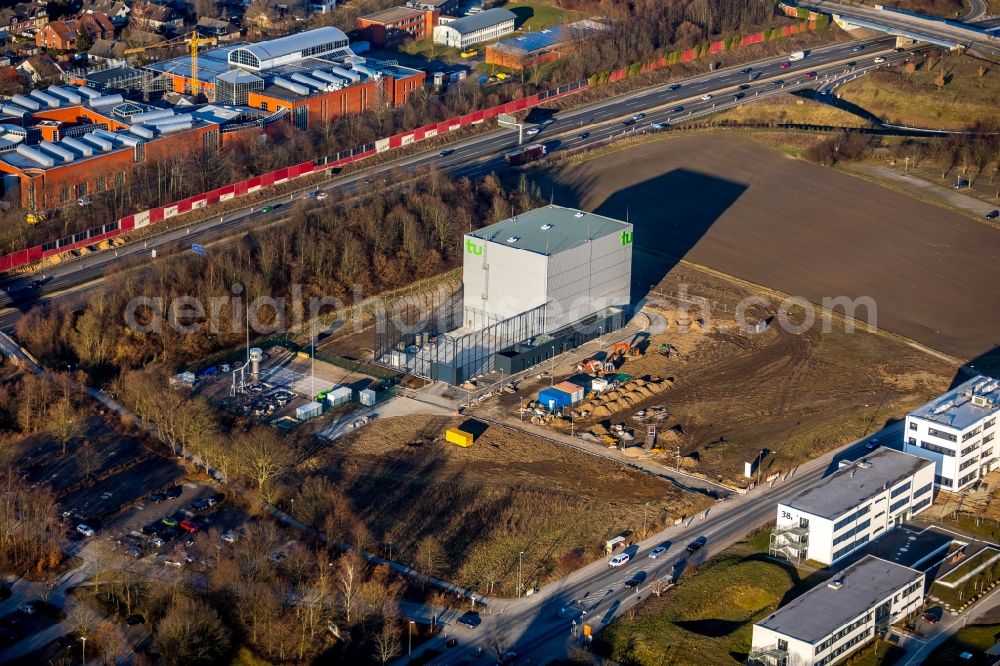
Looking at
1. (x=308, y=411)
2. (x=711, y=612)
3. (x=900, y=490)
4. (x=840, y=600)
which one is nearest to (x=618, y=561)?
(x=711, y=612)

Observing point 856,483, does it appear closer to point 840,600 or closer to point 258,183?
point 840,600

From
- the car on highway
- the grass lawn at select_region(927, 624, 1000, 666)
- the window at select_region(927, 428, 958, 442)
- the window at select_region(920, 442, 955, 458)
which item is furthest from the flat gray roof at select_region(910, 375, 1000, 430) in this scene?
the car on highway

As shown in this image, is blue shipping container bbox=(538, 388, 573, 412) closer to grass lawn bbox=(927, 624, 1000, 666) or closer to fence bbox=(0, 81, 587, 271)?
grass lawn bbox=(927, 624, 1000, 666)

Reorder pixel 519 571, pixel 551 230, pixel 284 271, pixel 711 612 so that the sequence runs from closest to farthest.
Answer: pixel 711 612 → pixel 519 571 → pixel 551 230 → pixel 284 271

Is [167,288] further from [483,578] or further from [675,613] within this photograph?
[675,613]

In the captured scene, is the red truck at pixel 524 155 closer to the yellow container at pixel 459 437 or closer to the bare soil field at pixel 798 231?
the bare soil field at pixel 798 231
